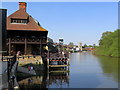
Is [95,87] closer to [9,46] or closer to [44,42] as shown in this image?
[44,42]

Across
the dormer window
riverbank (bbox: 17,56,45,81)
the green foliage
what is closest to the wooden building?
the dormer window

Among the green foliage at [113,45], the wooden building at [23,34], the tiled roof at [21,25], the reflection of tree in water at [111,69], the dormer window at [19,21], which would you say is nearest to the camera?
the reflection of tree in water at [111,69]

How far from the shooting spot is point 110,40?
78.1 metres

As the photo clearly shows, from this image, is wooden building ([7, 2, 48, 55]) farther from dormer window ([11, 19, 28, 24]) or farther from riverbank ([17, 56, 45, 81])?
riverbank ([17, 56, 45, 81])

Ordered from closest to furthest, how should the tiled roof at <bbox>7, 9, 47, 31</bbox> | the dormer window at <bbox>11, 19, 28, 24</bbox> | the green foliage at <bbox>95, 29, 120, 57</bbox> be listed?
the tiled roof at <bbox>7, 9, 47, 31</bbox>
the dormer window at <bbox>11, 19, 28, 24</bbox>
the green foliage at <bbox>95, 29, 120, 57</bbox>

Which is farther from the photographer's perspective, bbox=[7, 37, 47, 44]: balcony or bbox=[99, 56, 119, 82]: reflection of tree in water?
bbox=[7, 37, 47, 44]: balcony

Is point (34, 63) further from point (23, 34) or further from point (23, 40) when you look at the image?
point (23, 34)

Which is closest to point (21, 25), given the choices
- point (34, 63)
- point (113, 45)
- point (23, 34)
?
point (23, 34)

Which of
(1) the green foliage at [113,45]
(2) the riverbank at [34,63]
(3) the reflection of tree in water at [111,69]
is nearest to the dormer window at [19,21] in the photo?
(2) the riverbank at [34,63]

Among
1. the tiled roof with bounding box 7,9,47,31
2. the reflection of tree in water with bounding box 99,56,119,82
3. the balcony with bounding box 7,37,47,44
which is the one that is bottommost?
the reflection of tree in water with bounding box 99,56,119,82

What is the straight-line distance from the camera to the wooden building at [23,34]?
31.6 meters

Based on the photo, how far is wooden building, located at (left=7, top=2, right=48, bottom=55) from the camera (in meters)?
31.6

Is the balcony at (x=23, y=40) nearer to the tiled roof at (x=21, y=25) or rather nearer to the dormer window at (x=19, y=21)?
the tiled roof at (x=21, y=25)

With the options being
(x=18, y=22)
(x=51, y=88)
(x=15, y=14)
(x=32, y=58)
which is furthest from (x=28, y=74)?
(x=15, y=14)
